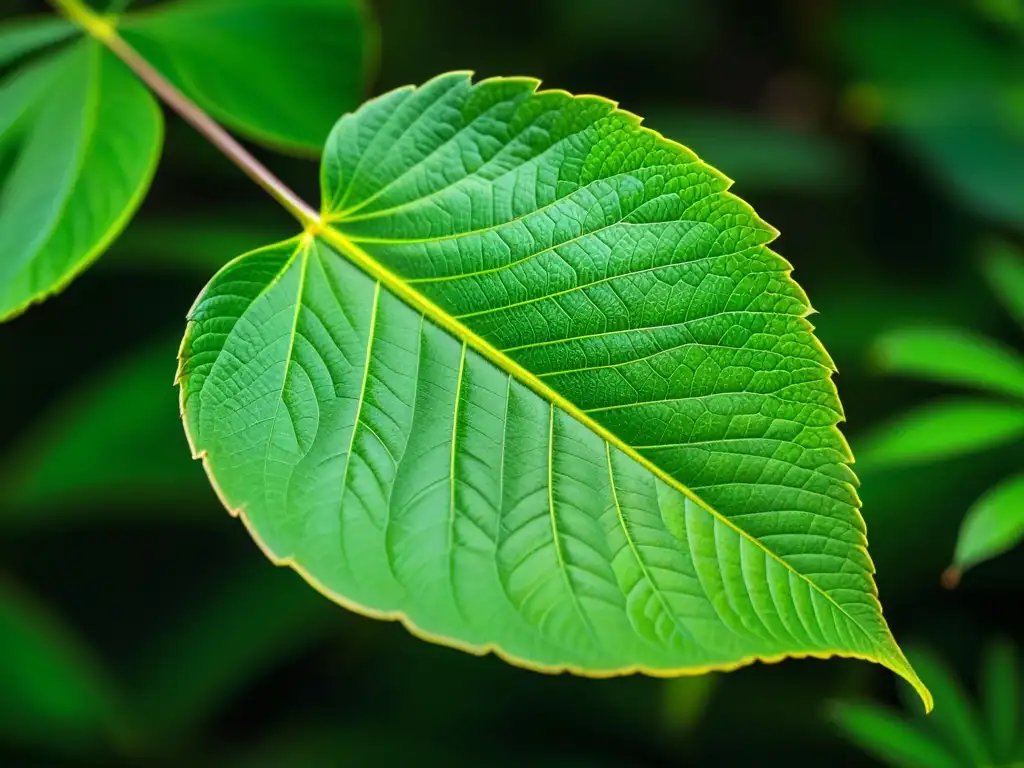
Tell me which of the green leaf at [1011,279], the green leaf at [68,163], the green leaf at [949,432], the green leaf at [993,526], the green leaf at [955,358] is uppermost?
the green leaf at [68,163]

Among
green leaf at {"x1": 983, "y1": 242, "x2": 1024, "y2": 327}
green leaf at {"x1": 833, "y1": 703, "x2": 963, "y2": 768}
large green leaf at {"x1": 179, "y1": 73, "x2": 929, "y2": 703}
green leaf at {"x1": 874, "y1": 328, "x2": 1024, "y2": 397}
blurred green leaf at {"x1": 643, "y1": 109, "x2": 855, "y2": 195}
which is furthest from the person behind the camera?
blurred green leaf at {"x1": 643, "y1": 109, "x2": 855, "y2": 195}

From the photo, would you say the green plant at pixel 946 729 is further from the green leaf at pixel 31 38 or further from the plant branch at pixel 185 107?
the green leaf at pixel 31 38

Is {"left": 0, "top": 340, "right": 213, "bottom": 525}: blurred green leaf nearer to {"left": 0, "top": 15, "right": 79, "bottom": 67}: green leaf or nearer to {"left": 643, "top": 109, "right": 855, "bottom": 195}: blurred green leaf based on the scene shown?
{"left": 0, "top": 15, "right": 79, "bottom": 67}: green leaf

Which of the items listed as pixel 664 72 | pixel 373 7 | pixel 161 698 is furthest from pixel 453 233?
pixel 664 72

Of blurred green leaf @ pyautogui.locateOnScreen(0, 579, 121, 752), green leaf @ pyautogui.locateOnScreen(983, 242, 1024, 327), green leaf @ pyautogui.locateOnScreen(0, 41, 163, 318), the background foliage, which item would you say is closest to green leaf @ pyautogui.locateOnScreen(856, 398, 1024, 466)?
green leaf @ pyautogui.locateOnScreen(983, 242, 1024, 327)

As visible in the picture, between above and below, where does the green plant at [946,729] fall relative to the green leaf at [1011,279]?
below

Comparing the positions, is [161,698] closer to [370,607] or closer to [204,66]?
[204,66]

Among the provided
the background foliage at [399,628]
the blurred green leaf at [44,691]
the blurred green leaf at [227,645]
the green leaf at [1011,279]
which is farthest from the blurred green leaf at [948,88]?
the blurred green leaf at [44,691]
